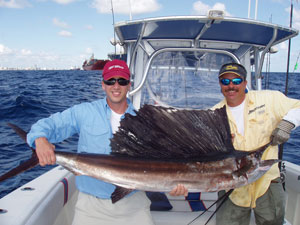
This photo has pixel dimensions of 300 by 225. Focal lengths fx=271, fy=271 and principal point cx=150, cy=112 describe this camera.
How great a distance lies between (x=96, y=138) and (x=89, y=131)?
2.9 inches

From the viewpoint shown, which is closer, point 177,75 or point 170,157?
point 170,157

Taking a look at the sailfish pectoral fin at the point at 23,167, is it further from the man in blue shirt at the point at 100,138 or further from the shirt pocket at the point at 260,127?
the shirt pocket at the point at 260,127

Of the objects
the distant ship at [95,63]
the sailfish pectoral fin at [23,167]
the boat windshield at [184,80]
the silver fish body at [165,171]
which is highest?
the distant ship at [95,63]

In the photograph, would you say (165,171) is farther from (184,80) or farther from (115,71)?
(184,80)

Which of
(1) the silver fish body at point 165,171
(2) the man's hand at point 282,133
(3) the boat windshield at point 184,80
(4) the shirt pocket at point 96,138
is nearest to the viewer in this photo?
(1) the silver fish body at point 165,171

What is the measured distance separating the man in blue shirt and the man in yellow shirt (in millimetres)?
730

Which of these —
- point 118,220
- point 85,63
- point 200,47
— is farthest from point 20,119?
point 85,63

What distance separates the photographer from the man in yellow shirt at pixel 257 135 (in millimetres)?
2027

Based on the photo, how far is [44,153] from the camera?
64.9 inches

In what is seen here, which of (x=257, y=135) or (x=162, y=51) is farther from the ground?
Result: (x=162, y=51)

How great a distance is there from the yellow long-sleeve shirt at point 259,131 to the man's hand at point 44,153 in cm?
132

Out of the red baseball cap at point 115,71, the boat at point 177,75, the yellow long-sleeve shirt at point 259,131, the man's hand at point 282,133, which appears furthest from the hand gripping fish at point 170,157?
the boat at point 177,75

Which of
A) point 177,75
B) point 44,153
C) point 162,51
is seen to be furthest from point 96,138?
point 177,75

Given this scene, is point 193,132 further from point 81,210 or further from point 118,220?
point 81,210
